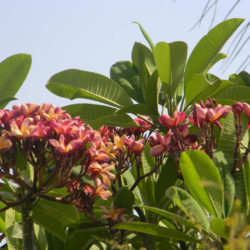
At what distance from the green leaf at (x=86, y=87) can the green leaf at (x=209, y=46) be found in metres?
0.39

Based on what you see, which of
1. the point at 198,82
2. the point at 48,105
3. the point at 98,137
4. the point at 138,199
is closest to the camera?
the point at 98,137

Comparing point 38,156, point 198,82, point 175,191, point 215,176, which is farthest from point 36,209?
point 198,82

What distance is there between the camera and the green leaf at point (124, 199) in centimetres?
196

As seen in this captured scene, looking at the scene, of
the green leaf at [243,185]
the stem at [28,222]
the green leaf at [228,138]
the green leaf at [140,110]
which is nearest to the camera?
the stem at [28,222]

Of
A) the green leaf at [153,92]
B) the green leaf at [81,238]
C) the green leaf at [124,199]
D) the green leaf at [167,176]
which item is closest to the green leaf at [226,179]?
the green leaf at [167,176]

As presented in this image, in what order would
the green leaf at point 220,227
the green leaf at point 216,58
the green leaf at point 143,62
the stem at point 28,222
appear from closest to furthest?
the green leaf at point 220,227 → the stem at point 28,222 → the green leaf at point 216,58 → the green leaf at point 143,62

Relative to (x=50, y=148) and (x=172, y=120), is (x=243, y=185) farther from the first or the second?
(x=50, y=148)

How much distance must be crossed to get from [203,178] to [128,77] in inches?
54.3

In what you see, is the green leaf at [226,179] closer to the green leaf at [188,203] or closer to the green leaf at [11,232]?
the green leaf at [188,203]

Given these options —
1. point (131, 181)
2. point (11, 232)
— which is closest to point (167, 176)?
point (131, 181)

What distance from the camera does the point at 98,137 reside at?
1847 millimetres

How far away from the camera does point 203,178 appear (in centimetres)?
171

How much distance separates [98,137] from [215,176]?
460mm

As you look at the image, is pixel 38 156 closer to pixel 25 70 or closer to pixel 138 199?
pixel 138 199
